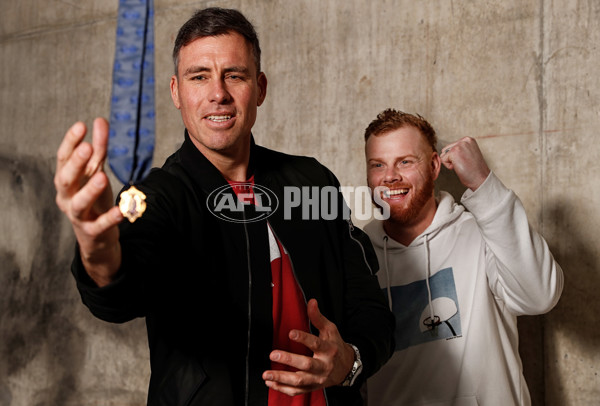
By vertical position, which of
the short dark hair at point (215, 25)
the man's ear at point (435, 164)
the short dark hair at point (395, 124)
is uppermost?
the short dark hair at point (215, 25)

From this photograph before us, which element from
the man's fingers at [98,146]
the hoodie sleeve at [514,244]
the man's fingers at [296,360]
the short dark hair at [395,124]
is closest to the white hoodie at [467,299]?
the hoodie sleeve at [514,244]

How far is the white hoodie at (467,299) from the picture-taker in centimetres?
207

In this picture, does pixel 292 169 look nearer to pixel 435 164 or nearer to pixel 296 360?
pixel 296 360

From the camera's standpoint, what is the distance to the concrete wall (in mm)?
2703

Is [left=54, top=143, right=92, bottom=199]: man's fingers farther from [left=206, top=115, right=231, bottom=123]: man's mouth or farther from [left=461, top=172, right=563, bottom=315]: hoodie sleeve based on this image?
[left=461, top=172, right=563, bottom=315]: hoodie sleeve

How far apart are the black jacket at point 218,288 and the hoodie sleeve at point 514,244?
26.3 inches

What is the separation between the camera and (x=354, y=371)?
54.1 inches

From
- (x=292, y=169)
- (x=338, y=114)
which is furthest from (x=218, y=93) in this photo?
(x=338, y=114)

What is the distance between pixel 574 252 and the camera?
2695mm

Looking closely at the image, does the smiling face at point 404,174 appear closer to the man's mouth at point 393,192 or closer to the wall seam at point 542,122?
the man's mouth at point 393,192

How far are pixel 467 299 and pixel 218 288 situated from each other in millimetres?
1163

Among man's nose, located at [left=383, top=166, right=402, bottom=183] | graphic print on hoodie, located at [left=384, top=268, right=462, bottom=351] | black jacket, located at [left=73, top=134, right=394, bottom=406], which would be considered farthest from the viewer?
man's nose, located at [left=383, top=166, right=402, bottom=183]

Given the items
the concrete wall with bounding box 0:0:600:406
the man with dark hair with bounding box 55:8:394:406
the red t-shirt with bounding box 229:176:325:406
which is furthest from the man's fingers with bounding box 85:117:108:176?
the concrete wall with bounding box 0:0:600:406

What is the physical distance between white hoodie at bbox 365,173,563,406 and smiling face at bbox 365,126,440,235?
72mm
